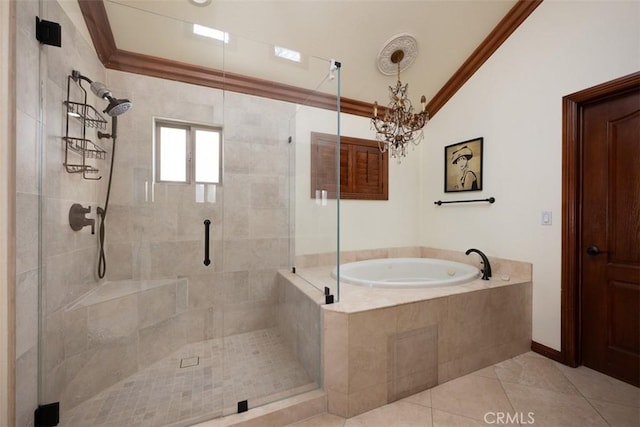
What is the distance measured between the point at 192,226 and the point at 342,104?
6.57ft

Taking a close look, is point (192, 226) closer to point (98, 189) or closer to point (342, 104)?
point (98, 189)

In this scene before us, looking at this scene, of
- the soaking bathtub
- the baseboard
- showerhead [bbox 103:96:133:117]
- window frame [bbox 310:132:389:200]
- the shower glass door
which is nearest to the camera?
showerhead [bbox 103:96:133:117]

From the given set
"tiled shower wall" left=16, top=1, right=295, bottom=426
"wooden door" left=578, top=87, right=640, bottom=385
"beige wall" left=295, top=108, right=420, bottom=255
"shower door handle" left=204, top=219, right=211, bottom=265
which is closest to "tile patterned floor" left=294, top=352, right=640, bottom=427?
"wooden door" left=578, top=87, right=640, bottom=385

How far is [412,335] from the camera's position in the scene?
1606 mm

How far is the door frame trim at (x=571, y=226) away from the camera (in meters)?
1.91

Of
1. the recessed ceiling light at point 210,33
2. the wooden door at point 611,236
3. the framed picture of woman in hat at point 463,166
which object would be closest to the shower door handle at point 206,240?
the recessed ceiling light at point 210,33

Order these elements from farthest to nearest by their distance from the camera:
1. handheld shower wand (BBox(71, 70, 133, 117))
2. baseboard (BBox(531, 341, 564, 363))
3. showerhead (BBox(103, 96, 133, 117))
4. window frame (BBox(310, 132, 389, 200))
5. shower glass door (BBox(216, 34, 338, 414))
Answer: window frame (BBox(310, 132, 389, 200))
shower glass door (BBox(216, 34, 338, 414))
baseboard (BBox(531, 341, 564, 363))
showerhead (BBox(103, 96, 133, 117))
handheld shower wand (BBox(71, 70, 133, 117))

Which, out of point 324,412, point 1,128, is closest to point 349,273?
point 324,412

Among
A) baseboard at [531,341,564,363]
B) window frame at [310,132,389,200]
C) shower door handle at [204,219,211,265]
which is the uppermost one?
window frame at [310,132,389,200]

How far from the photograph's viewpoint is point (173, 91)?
200cm

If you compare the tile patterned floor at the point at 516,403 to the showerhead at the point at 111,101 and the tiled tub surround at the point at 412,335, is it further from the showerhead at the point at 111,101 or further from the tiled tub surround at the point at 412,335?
the showerhead at the point at 111,101

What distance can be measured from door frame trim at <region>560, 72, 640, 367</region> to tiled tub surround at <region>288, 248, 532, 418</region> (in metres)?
0.24

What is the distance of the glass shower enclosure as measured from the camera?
1.35 m

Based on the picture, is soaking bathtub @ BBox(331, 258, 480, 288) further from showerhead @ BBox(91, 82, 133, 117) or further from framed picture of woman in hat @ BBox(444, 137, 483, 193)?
showerhead @ BBox(91, 82, 133, 117)
